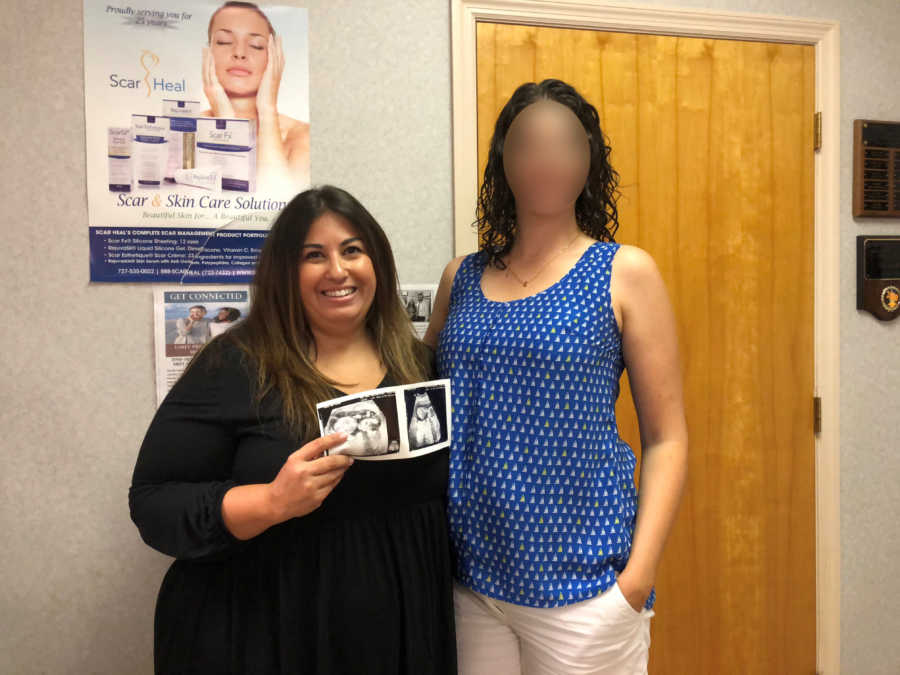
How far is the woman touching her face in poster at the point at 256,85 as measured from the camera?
5.25ft

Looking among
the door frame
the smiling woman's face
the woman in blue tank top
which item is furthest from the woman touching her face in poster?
the woman in blue tank top

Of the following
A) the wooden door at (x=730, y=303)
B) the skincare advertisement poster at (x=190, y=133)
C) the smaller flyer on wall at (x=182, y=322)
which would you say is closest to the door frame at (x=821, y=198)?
the wooden door at (x=730, y=303)

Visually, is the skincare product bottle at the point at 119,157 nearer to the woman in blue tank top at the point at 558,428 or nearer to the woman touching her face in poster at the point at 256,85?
the woman touching her face in poster at the point at 256,85

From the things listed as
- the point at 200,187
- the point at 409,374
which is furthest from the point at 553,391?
the point at 200,187

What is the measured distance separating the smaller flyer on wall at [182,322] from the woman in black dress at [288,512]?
1.59 feet

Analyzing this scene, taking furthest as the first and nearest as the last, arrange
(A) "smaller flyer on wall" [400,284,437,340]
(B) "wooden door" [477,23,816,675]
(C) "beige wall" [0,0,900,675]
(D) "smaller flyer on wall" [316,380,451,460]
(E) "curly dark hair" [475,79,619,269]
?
(B) "wooden door" [477,23,816,675], (A) "smaller flyer on wall" [400,284,437,340], (C) "beige wall" [0,0,900,675], (E) "curly dark hair" [475,79,619,269], (D) "smaller flyer on wall" [316,380,451,460]

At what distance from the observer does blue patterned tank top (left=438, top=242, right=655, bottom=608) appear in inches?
44.7

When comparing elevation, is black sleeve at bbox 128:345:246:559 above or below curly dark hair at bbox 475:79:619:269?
below

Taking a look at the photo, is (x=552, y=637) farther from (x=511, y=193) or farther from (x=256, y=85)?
(x=256, y=85)

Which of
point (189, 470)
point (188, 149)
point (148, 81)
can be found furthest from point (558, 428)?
point (148, 81)

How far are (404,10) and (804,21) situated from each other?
3.81 feet

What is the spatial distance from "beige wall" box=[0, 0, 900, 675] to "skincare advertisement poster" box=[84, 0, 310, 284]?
5 cm

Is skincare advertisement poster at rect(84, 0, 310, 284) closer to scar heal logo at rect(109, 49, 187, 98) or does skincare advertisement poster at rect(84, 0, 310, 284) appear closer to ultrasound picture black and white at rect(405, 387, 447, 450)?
scar heal logo at rect(109, 49, 187, 98)

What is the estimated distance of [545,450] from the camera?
3.76 ft
